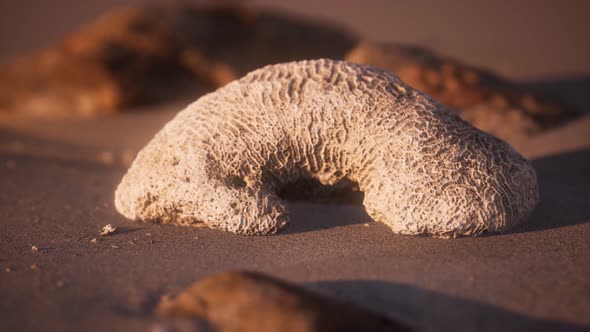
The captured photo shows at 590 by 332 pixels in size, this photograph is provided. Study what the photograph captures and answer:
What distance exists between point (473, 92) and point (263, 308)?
18.8 feet

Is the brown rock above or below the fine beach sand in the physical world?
above

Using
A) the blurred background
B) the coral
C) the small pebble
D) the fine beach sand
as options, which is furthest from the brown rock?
the blurred background

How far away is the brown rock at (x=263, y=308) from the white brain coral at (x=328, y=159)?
3.26 ft

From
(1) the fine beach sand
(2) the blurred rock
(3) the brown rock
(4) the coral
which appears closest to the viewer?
(3) the brown rock

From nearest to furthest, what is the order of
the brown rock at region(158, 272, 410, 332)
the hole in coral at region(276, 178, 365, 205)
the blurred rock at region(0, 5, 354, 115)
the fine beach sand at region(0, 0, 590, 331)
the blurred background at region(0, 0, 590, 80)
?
the brown rock at region(158, 272, 410, 332) < the fine beach sand at region(0, 0, 590, 331) < the hole in coral at region(276, 178, 365, 205) < the blurred rock at region(0, 5, 354, 115) < the blurred background at region(0, 0, 590, 80)

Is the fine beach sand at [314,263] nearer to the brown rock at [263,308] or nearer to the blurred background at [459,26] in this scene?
the brown rock at [263,308]

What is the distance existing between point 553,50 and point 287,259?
45.4 ft

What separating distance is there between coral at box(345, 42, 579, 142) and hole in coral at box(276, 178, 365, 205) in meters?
3.02

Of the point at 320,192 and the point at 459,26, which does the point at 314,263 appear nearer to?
the point at 320,192

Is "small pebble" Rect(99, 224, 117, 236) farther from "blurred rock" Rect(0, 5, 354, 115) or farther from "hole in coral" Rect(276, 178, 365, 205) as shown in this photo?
"blurred rock" Rect(0, 5, 354, 115)

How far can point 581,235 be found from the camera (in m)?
3.15

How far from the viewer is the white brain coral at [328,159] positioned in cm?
308

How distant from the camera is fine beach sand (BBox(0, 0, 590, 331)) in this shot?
2268mm

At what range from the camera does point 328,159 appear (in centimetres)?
340
